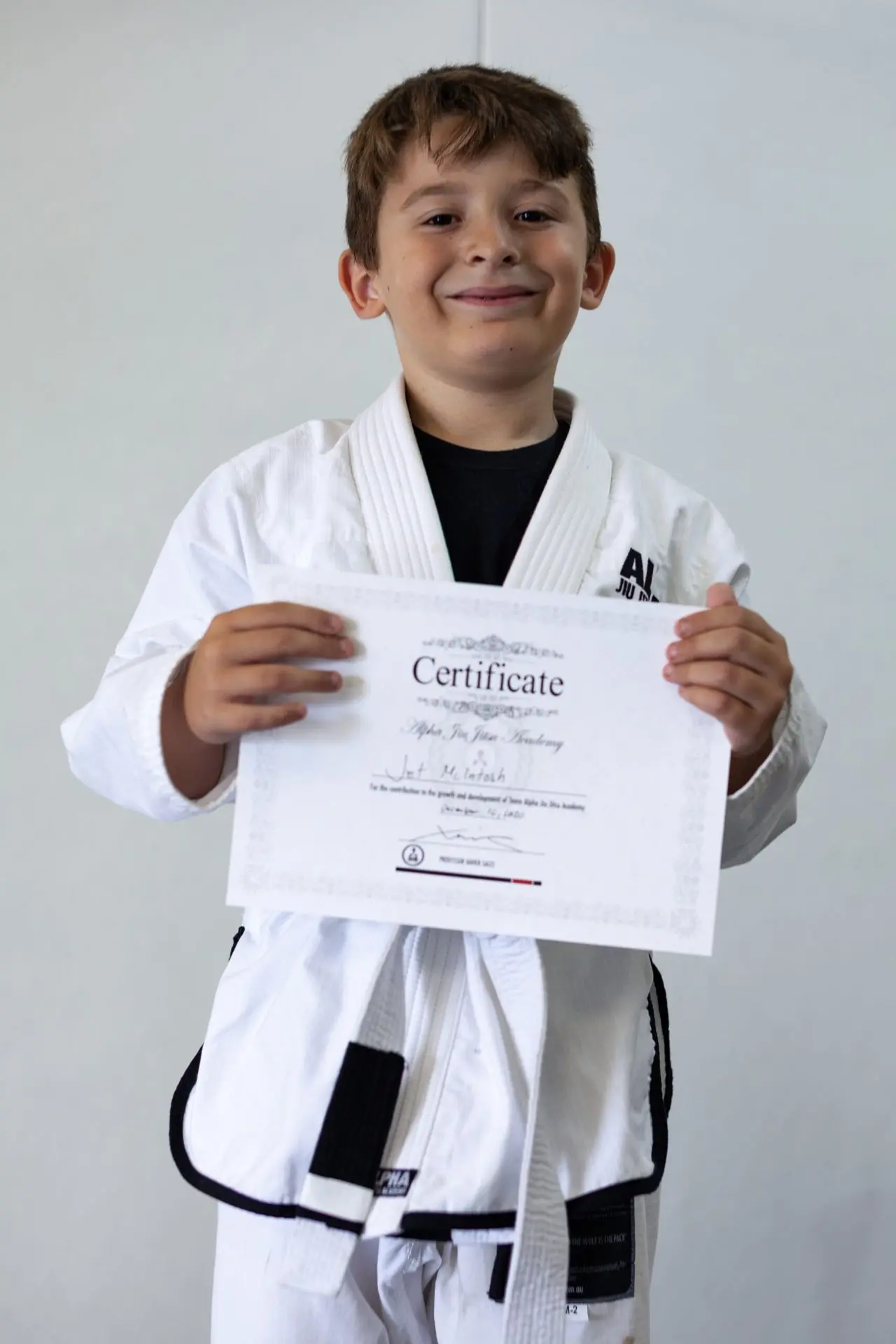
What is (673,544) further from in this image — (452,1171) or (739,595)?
(452,1171)

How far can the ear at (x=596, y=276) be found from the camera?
1.36 metres

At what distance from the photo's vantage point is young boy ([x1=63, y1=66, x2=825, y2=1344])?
1015mm

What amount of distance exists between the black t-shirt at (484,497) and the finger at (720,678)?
0.22m

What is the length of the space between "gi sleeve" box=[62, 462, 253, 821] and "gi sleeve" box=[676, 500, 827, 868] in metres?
0.42

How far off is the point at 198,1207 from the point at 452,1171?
1220 mm

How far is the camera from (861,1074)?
2156 millimetres

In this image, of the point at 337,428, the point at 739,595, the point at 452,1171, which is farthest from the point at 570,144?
the point at 452,1171

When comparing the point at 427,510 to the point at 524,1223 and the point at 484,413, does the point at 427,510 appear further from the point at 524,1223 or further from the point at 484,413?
the point at 524,1223

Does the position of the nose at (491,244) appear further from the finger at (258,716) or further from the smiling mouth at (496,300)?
the finger at (258,716)

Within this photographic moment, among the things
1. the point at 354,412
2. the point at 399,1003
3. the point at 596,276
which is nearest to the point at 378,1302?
the point at 399,1003

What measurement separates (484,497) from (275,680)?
1.03 ft

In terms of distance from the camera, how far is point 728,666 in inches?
Result: 39.6
